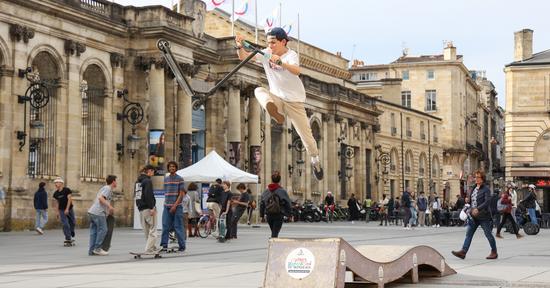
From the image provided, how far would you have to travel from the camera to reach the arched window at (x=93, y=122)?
38.2 meters

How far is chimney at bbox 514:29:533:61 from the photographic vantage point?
76062 mm

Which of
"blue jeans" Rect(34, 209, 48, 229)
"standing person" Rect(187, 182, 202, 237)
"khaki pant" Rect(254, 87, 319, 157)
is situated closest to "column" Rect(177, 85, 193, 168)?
"blue jeans" Rect(34, 209, 48, 229)

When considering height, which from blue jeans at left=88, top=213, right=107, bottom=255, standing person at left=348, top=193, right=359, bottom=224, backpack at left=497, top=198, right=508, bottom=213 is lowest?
standing person at left=348, top=193, right=359, bottom=224

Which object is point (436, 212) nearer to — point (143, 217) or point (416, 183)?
point (143, 217)

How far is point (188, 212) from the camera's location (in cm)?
2653

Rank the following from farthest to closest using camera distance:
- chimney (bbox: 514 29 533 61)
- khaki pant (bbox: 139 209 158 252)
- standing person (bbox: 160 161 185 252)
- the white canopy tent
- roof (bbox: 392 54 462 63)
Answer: roof (bbox: 392 54 462 63) < chimney (bbox: 514 29 533 61) < the white canopy tent < standing person (bbox: 160 161 185 252) < khaki pant (bbox: 139 209 158 252)

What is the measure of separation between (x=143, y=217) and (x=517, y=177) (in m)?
52.5

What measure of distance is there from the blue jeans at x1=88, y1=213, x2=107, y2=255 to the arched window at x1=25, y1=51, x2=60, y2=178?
14842 mm

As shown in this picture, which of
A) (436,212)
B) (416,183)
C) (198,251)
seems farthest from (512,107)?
(198,251)

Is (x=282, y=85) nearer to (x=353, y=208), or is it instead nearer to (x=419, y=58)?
(x=353, y=208)

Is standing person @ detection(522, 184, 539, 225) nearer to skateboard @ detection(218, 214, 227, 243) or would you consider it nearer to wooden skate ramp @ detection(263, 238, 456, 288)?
skateboard @ detection(218, 214, 227, 243)

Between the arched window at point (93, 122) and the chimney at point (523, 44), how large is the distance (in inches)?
1793

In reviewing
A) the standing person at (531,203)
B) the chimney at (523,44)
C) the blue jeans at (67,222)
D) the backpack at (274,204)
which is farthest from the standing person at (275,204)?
the chimney at (523,44)

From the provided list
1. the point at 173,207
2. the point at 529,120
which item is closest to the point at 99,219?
the point at 173,207
